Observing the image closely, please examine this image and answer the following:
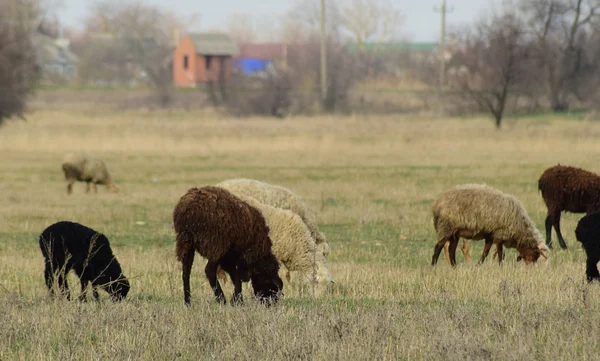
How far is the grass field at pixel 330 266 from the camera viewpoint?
717 cm

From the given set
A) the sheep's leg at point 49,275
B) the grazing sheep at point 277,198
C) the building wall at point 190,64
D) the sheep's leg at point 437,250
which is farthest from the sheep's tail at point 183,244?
the building wall at point 190,64

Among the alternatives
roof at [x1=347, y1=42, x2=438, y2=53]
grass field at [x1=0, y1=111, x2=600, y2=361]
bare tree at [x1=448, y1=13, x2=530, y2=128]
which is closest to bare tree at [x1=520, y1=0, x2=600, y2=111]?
bare tree at [x1=448, y1=13, x2=530, y2=128]

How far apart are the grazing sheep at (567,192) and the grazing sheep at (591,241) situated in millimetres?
3780

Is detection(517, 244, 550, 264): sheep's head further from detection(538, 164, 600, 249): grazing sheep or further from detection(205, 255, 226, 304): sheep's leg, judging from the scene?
detection(205, 255, 226, 304): sheep's leg

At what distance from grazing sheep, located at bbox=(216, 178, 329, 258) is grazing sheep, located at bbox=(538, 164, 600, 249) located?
4561 millimetres

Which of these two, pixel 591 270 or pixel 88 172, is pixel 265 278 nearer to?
pixel 591 270

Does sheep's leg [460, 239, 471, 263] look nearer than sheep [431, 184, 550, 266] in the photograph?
No

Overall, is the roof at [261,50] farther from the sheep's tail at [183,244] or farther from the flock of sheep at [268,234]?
the sheep's tail at [183,244]

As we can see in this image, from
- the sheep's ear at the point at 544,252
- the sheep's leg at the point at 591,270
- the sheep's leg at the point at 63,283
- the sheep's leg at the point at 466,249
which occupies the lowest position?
the sheep's leg at the point at 466,249

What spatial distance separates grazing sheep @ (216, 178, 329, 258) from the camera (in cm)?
1202

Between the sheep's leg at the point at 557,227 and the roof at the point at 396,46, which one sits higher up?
the roof at the point at 396,46

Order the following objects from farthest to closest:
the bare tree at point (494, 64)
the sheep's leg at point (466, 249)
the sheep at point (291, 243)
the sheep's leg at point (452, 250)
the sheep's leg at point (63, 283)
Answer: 1. the bare tree at point (494, 64)
2. the sheep's leg at point (466, 249)
3. the sheep's leg at point (452, 250)
4. the sheep at point (291, 243)
5. the sheep's leg at point (63, 283)

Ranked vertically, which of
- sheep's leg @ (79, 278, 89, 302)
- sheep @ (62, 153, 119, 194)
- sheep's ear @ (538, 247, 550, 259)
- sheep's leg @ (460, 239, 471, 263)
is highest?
sheep's leg @ (79, 278, 89, 302)

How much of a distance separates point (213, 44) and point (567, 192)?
3230 inches
